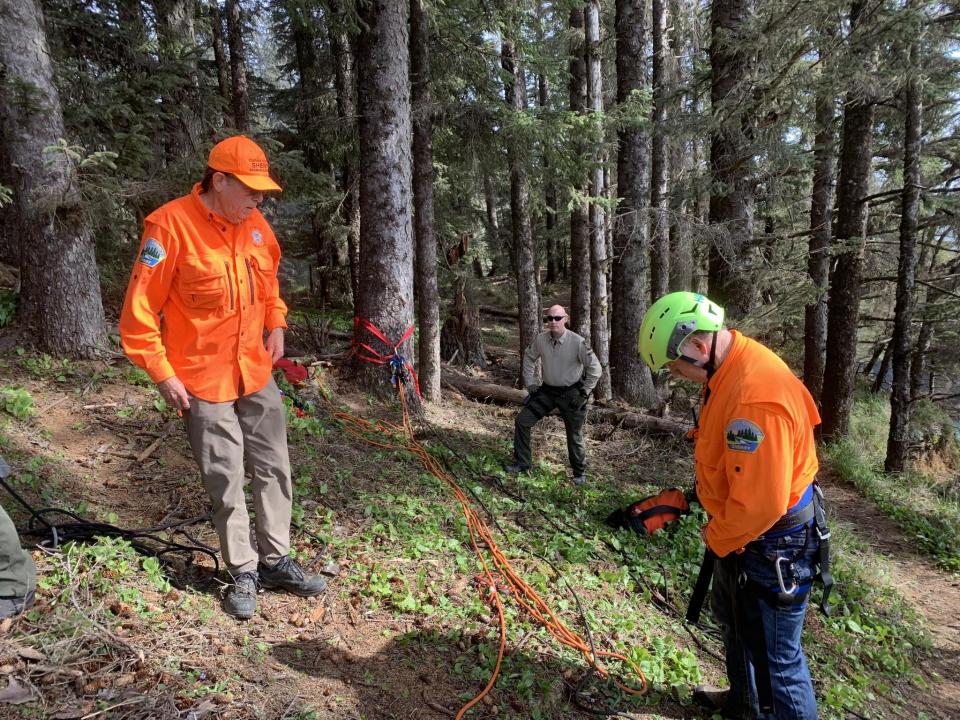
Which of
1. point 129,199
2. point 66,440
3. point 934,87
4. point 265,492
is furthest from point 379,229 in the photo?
point 934,87

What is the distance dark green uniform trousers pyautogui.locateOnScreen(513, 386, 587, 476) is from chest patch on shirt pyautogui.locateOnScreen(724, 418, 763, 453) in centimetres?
407

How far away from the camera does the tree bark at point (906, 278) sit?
893 centimetres

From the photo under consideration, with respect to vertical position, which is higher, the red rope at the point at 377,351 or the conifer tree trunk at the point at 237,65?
the conifer tree trunk at the point at 237,65

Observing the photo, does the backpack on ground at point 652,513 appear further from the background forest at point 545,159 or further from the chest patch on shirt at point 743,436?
the chest patch on shirt at point 743,436

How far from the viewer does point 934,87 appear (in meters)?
9.20

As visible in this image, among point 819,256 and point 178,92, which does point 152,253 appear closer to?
point 178,92

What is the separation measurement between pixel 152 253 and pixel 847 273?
10289 millimetres

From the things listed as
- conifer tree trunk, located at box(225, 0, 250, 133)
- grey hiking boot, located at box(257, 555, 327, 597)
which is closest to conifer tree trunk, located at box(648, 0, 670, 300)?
conifer tree trunk, located at box(225, 0, 250, 133)

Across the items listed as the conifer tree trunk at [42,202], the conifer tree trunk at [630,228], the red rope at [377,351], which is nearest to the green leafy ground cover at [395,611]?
the conifer tree trunk at [42,202]

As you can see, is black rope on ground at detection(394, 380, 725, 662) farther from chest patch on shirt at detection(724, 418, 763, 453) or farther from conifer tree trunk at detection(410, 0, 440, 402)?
chest patch on shirt at detection(724, 418, 763, 453)

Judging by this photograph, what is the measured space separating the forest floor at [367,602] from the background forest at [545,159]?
50cm

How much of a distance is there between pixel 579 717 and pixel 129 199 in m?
6.94

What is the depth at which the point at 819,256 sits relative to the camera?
1047 centimetres

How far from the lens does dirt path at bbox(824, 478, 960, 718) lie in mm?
4520
